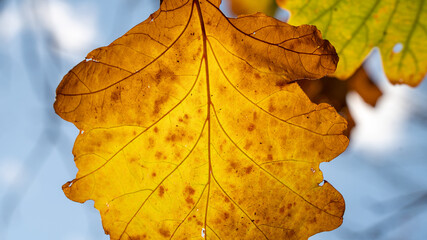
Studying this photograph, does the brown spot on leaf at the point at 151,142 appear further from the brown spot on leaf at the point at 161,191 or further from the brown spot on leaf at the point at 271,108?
the brown spot on leaf at the point at 271,108

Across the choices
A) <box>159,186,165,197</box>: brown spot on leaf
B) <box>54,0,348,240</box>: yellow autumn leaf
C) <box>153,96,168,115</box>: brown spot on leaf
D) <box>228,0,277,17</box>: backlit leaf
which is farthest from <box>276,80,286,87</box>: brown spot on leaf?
<box>228,0,277,17</box>: backlit leaf

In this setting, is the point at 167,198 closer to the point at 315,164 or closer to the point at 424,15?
the point at 315,164

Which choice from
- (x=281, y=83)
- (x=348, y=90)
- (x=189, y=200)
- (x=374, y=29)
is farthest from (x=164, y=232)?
(x=348, y=90)

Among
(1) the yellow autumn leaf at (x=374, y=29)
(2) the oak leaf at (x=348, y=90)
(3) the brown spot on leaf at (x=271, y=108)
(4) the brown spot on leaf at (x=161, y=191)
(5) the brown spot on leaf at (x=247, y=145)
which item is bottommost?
(4) the brown spot on leaf at (x=161, y=191)

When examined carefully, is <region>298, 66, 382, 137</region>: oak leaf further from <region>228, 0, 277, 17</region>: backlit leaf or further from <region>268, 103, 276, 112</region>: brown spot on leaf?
<region>268, 103, 276, 112</region>: brown spot on leaf

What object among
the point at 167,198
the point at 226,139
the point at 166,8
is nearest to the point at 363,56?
the point at 226,139

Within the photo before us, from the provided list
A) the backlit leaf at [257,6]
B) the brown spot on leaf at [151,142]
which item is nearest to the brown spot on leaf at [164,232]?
the brown spot on leaf at [151,142]
